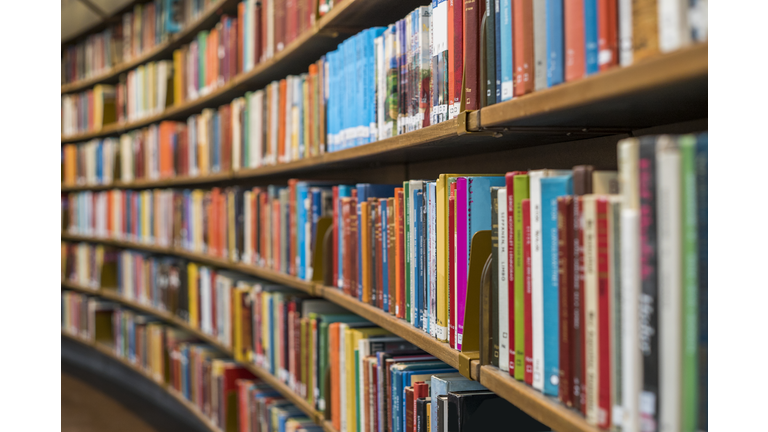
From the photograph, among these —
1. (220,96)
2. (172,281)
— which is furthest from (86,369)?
(220,96)

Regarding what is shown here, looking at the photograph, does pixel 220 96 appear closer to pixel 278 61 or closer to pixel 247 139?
pixel 247 139

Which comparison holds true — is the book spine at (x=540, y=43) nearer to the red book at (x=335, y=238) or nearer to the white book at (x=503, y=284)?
the white book at (x=503, y=284)

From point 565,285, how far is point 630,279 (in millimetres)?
144

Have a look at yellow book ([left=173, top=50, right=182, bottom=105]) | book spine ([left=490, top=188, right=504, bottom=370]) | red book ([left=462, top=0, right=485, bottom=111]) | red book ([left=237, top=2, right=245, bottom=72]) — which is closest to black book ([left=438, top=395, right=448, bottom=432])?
book spine ([left=490, top=188, right=504, bottom=370])

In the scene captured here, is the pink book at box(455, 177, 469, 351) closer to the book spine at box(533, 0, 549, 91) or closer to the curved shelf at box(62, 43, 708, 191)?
the curved shelf at box(62, 43, 708, 191)

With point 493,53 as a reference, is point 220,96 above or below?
above

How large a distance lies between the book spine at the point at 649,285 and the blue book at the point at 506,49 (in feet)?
1.24

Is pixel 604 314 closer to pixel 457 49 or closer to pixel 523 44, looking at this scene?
pixel 523 44

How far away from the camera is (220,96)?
3.10 meters

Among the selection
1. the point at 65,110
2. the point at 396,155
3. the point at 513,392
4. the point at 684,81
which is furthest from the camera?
the point at 65,110

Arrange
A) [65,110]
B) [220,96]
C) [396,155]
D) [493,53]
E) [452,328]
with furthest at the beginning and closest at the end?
[65,110], [220,96], [396,155], [452,328], [493,53]

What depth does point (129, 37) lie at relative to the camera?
430 cm
